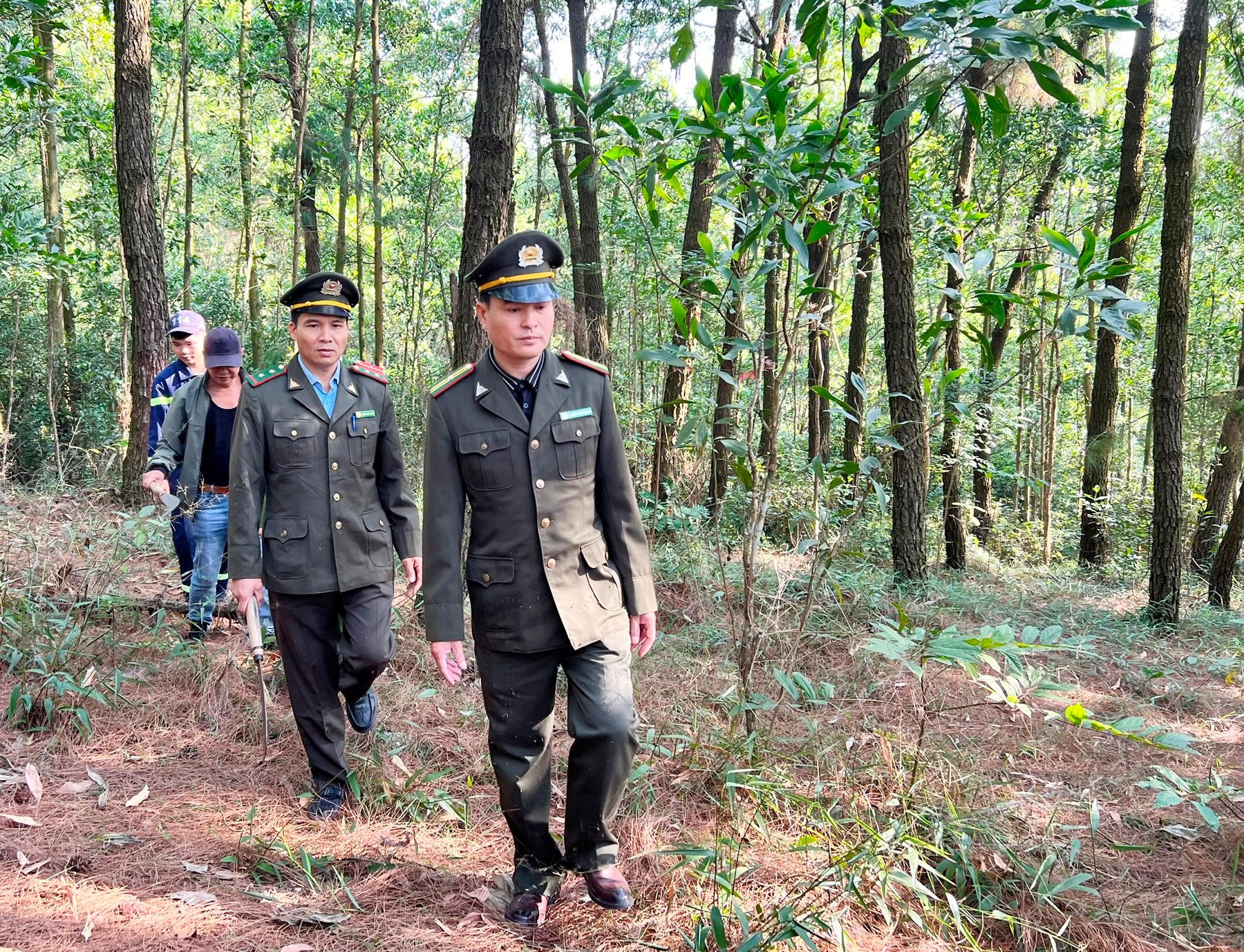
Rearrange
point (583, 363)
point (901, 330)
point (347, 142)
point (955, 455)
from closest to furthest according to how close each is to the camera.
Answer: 1. point (583, 363)
2. point (901, 330)
3. point (955, 455)
4. point (347, 142)

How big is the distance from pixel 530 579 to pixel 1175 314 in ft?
23.6

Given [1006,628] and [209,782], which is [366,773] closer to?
[209,782]

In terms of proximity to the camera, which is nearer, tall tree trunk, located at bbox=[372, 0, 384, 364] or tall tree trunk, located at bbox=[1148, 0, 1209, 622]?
tall tree trunk, located at bbox=[1148, 0, 1209, 622]

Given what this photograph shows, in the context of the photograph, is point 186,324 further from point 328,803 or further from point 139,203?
point 139,203

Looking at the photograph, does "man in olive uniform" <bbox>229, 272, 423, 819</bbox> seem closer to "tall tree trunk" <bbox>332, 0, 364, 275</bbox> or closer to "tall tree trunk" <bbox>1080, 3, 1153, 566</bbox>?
"tall tree trunk" <bbox>1080, 3, 1153, 566</bbox>

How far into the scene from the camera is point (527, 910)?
2752 mm

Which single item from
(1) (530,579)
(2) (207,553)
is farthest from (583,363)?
(2) (207,553)

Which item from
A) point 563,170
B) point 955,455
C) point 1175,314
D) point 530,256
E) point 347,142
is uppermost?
point 347,142

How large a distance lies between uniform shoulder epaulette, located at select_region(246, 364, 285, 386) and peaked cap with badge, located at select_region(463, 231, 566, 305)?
1.42m

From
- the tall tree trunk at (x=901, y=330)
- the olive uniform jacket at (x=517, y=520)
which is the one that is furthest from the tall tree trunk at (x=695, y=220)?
the olive uniform jacket at (x=517, y=520)

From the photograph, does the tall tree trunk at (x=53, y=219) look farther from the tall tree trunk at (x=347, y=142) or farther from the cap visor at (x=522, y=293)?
the cap visor at (x=522, y=293)

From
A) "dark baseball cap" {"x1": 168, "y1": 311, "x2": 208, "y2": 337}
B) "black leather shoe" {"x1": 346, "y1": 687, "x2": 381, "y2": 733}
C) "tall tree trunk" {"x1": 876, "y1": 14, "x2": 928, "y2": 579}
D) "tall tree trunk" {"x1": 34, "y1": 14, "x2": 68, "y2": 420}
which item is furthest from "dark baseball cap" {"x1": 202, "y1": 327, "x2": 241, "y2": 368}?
"tall tree trunk" {"x1": 34, "y1": 14, "x2": 68, "y2": 420}

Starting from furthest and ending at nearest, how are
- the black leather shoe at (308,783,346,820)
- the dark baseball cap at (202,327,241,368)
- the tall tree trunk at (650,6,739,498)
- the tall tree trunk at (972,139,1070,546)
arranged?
the tall tree trunk at (972,139,1070,546), the tall tree trunk at (650,6,739,498), the dark baseball cap at (202,327,241,368), the black leather shoe at (308,783,346,820)

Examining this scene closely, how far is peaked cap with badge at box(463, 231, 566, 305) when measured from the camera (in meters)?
2.73
